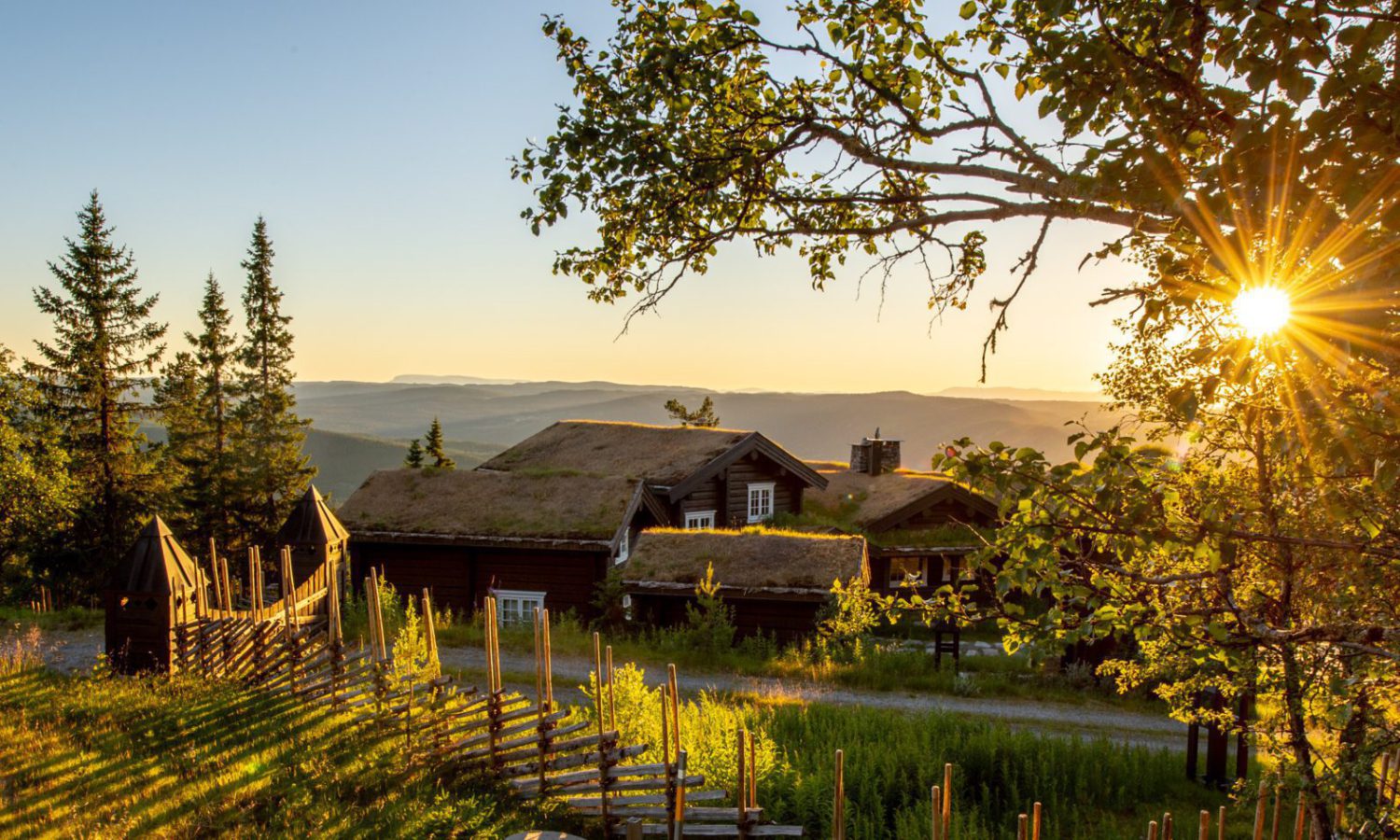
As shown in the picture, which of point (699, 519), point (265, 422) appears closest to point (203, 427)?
point (265, 422)

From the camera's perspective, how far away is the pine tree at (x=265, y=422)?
129ft

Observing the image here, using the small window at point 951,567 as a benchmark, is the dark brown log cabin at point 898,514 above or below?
above

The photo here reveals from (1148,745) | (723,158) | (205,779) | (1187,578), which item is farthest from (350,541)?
(1187,578)

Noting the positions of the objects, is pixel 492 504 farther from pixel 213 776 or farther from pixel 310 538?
pixel 213 776

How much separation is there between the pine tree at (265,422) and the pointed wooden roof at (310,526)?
23223 mm

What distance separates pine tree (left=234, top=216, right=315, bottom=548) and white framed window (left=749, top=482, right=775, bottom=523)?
72.3ft

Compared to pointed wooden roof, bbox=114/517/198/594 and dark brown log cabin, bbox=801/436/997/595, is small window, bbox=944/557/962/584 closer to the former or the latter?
dark brown log cabin, bbox=801/436/997/595

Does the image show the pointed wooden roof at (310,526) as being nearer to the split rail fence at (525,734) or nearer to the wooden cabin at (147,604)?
the split rail fence at (525,734)

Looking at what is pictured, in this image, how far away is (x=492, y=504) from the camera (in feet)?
87.9

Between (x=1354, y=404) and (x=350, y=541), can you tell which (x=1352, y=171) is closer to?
(x=1354, y=404)

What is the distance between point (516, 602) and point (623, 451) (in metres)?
8.90

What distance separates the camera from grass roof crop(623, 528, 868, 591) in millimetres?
22094

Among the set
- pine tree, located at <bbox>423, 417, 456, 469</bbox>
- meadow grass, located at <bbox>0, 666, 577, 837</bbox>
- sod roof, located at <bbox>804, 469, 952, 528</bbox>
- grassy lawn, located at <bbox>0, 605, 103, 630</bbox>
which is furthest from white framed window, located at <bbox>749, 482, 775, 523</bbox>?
meadow grass, located at <bbox>0, 666, 577, 837</bbox>

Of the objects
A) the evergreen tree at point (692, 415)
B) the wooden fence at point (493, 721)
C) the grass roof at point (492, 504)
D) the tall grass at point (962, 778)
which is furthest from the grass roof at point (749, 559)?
the evergreen tree at point (692, 415)
